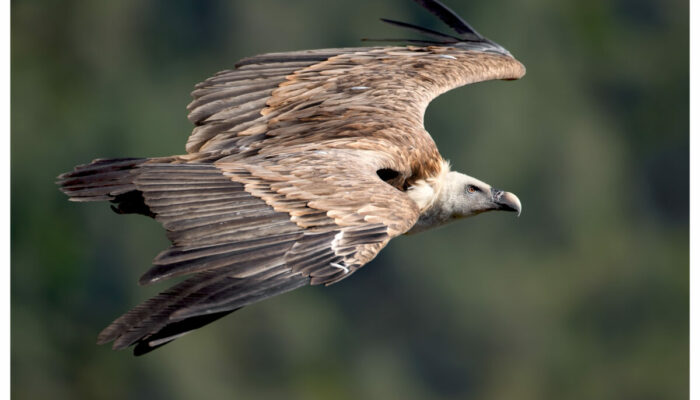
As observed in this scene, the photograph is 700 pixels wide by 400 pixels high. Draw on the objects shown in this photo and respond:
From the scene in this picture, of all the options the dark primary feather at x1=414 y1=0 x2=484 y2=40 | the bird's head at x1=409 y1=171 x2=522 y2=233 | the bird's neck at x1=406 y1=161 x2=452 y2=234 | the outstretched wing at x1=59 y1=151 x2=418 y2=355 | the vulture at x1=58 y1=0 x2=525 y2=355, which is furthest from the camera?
the dark primary feather at x1=414 y1=0 x2=484 y2=40

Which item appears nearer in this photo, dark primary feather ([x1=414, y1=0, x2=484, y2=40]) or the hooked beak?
the hooked beak

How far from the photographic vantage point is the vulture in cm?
432

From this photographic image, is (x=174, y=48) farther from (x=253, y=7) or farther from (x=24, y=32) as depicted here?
(x=24, y=32)

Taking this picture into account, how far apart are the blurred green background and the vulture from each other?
19349 millimetres

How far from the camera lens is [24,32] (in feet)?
111

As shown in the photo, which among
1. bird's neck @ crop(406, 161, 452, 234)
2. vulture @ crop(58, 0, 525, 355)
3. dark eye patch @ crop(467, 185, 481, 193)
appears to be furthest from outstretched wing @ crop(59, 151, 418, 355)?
dark eye patch @ crop(467, 185, 481, 193)

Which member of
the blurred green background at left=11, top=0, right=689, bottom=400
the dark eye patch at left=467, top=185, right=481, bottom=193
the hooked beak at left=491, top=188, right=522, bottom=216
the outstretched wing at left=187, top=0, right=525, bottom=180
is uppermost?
the outstretched wing at left=187, top=0, right=525, bottom=180

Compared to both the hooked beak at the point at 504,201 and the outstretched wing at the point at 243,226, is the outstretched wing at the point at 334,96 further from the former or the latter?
the outstretched wing at the point at 243,226

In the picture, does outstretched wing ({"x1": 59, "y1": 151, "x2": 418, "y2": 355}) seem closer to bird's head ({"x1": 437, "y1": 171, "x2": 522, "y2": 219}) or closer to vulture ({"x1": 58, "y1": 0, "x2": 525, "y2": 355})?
vulture ({"x1": 58, "y1": 0, "x2": 525, "y2": 355})

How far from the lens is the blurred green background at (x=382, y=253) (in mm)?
28500

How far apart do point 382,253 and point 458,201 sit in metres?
20.4

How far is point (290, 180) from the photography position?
16.4 ft

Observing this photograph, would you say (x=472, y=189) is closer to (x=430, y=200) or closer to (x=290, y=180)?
(x=430, y=200)

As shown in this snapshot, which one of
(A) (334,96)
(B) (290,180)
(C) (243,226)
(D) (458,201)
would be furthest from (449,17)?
(C) (243,226)
